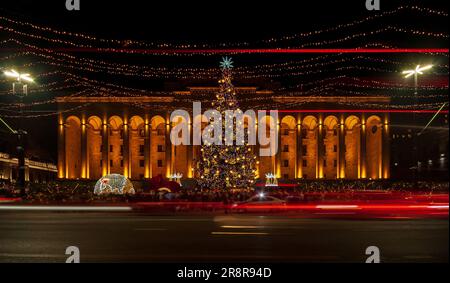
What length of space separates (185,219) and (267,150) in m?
51.8

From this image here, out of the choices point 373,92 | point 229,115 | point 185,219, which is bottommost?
point 185,219

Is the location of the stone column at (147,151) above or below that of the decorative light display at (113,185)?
above

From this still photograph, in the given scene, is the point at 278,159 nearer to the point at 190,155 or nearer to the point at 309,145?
the point at 309,145

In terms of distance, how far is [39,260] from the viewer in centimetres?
1066

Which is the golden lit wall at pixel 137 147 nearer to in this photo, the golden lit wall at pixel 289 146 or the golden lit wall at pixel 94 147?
the golden lit wall at pixel 94 147

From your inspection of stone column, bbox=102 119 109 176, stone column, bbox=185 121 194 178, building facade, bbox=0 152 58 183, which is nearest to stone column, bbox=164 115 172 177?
stone column, bbox=185 121 194 178

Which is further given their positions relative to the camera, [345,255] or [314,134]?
[314,134]

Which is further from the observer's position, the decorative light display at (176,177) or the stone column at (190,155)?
the stone column at (190,155)

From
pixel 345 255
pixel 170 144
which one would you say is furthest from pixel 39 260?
pixel 170 144

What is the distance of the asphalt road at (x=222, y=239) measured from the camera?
11.1m

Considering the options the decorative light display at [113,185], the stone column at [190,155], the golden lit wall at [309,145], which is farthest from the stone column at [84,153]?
the decorative light display at [113,185]

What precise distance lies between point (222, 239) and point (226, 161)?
22.8 metres

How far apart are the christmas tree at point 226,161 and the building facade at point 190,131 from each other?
31258 mm
